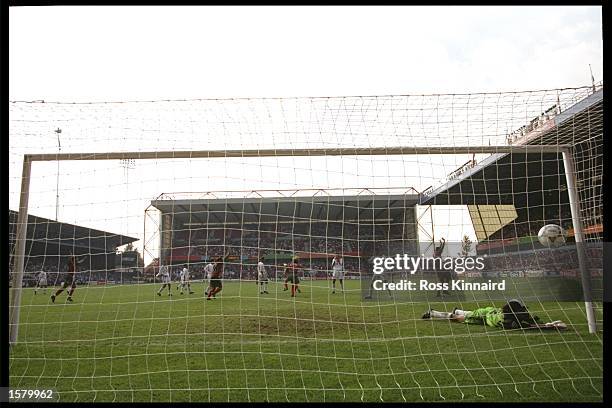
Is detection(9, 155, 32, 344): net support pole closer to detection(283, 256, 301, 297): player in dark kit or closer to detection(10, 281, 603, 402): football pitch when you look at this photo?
detection(10, 281, 603, 402): football pitch

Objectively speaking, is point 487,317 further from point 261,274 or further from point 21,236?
point 21,236

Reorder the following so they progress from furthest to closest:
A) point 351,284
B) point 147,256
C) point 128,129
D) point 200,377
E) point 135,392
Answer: point 351,284
point 147,256
point 128,129
point 200,377
point 135,392

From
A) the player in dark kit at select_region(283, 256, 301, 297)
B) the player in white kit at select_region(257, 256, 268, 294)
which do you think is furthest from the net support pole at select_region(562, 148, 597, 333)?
the player in dark kit at select_region(283, 256, 301, 297)

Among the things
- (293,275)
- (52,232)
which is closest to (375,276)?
(293,275)

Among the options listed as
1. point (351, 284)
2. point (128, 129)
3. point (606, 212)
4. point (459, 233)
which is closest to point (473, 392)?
point (606, 212)

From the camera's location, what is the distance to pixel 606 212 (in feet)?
10.8

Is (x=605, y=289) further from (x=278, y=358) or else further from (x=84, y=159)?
(x=84, y=159)

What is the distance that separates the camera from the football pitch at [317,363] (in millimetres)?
4020

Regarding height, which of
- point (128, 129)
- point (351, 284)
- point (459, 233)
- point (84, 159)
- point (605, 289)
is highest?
point (128, 129)

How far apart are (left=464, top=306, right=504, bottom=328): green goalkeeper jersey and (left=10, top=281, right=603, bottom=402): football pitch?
0.72 ft

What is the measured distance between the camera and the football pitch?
402cm

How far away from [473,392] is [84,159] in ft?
14.8

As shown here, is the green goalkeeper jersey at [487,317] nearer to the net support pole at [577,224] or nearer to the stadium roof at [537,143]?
the net support pole at [577,224]

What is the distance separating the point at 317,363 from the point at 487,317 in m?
2.98
